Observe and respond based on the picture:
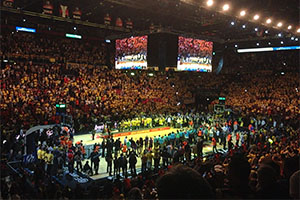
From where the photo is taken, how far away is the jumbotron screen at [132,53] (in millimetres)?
22938

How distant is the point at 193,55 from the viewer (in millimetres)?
23875

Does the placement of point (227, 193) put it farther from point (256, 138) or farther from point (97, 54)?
point (97, 54)

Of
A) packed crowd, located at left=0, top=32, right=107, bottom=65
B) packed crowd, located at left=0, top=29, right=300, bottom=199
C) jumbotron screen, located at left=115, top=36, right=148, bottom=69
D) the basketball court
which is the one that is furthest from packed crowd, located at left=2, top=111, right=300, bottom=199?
packed crowd, located at left=0, top=32, right=107, bottom=65

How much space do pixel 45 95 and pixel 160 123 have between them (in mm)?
10585

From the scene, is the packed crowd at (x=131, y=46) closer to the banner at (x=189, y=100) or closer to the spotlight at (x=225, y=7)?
the spotlight at (x=225, y=7)

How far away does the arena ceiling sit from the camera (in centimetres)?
1194

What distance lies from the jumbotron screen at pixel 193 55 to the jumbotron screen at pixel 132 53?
3.19m

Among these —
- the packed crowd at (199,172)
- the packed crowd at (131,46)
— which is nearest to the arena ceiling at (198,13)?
the packed crowd at (131,46)

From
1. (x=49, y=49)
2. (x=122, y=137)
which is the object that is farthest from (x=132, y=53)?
(x=49, y=49)

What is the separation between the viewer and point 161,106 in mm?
29750

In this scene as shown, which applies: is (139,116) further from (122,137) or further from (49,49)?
(49,49)

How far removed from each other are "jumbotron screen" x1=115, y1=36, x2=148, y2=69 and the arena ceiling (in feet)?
7.89

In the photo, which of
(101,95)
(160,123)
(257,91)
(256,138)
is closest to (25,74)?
(101,95)

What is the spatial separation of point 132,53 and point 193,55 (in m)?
5.67
